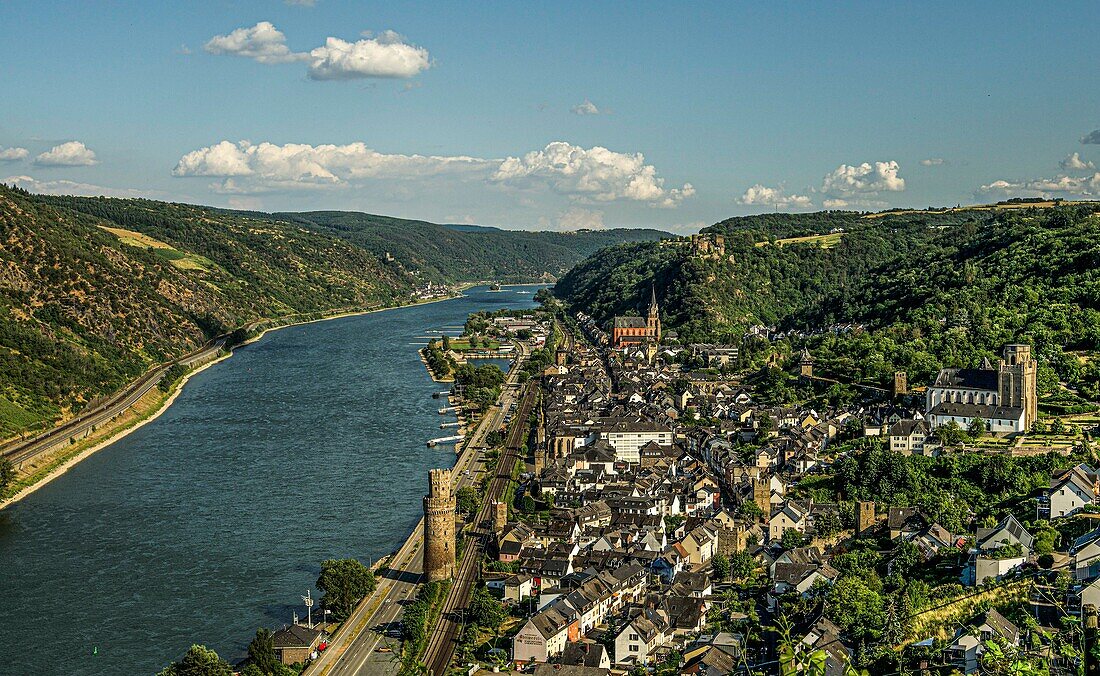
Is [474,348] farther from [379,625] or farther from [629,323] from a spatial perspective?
[379,625]

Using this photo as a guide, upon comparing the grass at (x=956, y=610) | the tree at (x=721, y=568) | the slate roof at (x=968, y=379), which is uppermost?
the slate roof at (x=968, y=379)

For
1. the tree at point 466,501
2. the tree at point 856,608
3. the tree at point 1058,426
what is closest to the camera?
the tree at point 856,608

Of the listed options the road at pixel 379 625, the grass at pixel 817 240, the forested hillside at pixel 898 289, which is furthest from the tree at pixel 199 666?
the grass at pixel 817 240

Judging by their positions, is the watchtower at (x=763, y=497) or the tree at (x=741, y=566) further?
the watchtower at (x=763, y=497)

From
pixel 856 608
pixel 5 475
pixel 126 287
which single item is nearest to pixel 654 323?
pixel 126 287

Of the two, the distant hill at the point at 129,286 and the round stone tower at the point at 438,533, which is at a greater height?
the distant hill at the point at 129,286

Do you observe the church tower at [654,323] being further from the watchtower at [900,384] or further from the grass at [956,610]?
the grass at [956,610]

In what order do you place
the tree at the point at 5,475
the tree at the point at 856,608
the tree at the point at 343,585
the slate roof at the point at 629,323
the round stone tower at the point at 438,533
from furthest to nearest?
1. the slate roof at the point at 629,323
2. the tree at the point at 5,475
3. the round stone tower at the point at 438,533
4. the tree at the point at 343,585
5. the tree at the point at 856,608
